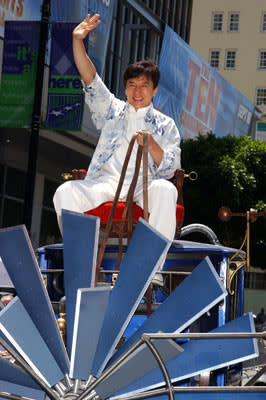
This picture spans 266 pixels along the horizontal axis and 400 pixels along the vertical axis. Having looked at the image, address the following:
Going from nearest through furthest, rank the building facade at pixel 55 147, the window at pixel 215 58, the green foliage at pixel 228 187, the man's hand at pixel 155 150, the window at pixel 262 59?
the man's hand at pixel 155 150 → the building facade at pixel 55 147 → the green foliage at pixel 228 187 → the window at pixel 262 59 → the window at pixel 215 58

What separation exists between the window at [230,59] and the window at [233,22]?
1569mm

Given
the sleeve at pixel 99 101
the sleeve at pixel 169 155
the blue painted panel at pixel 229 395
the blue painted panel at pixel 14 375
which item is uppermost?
the sleeve at pixel 99 101

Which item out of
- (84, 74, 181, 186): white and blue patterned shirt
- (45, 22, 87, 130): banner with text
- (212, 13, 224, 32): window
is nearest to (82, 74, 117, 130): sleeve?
(84, 74, 181, 186): white and blue patterned shirt

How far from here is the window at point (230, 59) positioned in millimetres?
59875

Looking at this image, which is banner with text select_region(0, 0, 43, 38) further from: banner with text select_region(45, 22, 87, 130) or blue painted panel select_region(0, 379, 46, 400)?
blue painted panel select_region(0, 379, 46, 400)

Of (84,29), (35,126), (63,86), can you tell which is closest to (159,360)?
(84,29)

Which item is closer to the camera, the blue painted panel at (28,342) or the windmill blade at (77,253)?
the blue painted panel at (28,342)

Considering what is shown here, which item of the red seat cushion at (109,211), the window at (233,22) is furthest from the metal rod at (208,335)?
the window at (233,22)

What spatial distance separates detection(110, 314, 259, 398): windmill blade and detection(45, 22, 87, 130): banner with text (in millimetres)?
11400

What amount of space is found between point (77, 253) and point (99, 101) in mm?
2242

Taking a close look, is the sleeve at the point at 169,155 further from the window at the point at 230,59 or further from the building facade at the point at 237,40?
the window at the point at 230,59

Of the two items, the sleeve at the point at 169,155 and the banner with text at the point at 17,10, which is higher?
the banner with text at the point at 17,10

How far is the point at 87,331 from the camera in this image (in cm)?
297

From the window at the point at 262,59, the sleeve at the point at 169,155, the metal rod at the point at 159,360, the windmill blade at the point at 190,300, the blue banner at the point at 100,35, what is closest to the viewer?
the metal rod at the point at 159,360
